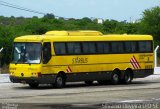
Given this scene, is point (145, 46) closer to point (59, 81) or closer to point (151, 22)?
point (59, 81)

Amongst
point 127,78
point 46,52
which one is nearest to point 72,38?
point 46,52

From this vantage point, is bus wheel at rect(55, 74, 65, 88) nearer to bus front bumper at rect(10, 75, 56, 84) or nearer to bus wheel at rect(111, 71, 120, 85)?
bus front bumper at rect(10, 75, 56, 84)

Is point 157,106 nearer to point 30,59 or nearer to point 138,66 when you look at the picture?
point 30,59

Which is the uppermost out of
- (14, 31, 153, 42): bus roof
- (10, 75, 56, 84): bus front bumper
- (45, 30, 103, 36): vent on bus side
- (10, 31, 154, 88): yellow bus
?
(45, 30, 103, 36): vent on bus side

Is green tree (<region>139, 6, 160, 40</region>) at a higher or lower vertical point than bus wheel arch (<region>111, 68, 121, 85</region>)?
higher

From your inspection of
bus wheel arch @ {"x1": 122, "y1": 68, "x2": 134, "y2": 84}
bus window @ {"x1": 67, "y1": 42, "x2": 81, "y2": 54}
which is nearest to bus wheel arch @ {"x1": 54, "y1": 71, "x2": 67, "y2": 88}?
bus window @ {"x1": 67, "y1": 42, "x2": 81, "y2": 54}

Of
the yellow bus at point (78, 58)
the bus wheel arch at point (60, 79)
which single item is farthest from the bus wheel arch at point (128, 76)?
the bus wheel arch at point (60, 79)

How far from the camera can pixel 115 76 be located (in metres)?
32.5

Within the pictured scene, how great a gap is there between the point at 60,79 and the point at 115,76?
13.8 ft

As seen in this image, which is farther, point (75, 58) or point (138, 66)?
point (138, 66)

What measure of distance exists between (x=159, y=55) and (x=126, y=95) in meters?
31.6

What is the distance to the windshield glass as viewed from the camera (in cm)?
2859

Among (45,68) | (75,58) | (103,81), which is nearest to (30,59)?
(45,68)

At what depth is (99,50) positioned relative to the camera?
31.6 metres
